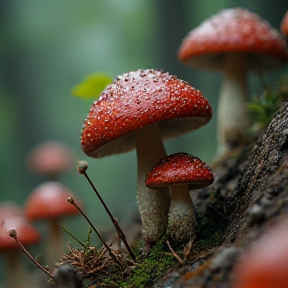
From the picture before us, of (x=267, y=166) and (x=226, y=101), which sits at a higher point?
(x=226, y=101)

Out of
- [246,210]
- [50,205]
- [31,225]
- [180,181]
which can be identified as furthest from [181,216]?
[50,205]

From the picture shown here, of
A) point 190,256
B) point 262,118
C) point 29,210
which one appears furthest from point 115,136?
point 29,210

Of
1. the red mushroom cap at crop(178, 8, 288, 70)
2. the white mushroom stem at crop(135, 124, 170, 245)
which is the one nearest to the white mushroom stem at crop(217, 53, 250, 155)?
the red mushroom cap at crop(178, 8, 288, 70)

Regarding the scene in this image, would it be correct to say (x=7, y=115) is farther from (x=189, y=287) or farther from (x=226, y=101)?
(x=189, y=287)

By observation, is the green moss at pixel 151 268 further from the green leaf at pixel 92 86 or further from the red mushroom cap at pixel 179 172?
the green leaf at pixel 92 86

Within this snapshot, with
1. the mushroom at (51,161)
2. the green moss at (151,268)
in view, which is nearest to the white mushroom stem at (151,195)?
the green moss at (151,268)

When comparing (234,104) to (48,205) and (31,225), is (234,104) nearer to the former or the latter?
(48,205)
